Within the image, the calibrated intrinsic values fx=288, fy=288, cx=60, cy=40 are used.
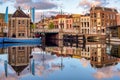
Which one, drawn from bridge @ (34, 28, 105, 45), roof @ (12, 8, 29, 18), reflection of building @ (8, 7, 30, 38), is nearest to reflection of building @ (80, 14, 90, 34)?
bridge @ (34, 28, 105, 45)

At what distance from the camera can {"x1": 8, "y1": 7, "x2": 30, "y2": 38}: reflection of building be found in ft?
249

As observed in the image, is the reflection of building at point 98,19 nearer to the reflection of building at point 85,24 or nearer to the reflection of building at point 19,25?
the reflection of building at point 85,24

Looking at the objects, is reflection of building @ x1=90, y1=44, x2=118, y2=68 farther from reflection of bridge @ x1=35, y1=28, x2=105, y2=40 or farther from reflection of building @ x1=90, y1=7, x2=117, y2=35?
reflection of building @ x1=90, y1=7, x2=117, y2=35

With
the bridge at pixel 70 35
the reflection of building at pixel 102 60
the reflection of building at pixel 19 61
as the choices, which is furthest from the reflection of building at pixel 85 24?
the reflection of building at pixel 102 60

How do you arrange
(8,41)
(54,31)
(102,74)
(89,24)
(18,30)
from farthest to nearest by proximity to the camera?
(89,24) < (54,31) < (18,30) < (8,41) < (102,74)

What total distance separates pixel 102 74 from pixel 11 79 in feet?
20.0

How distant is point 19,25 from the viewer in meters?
76.2

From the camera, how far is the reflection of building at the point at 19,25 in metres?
75.9

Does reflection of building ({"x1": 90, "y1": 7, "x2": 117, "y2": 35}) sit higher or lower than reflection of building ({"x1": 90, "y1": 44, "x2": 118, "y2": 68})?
higher

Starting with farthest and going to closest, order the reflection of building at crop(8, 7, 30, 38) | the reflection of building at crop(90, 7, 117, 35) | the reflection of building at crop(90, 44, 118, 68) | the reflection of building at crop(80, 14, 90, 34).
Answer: the reflection of building at crop(80, 14, 90, 34), the reflection of building at crop(90, 7, 117, 35), the reflection of building at crop(8, 7, 30, 38), the reflection of building at crop(90, 44, 118, 68)

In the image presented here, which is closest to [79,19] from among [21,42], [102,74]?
[21,42]

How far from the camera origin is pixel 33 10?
76562mm

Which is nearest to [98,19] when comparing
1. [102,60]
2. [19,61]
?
[102,60]

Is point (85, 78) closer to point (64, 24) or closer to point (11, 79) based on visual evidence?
point (11, 79)
